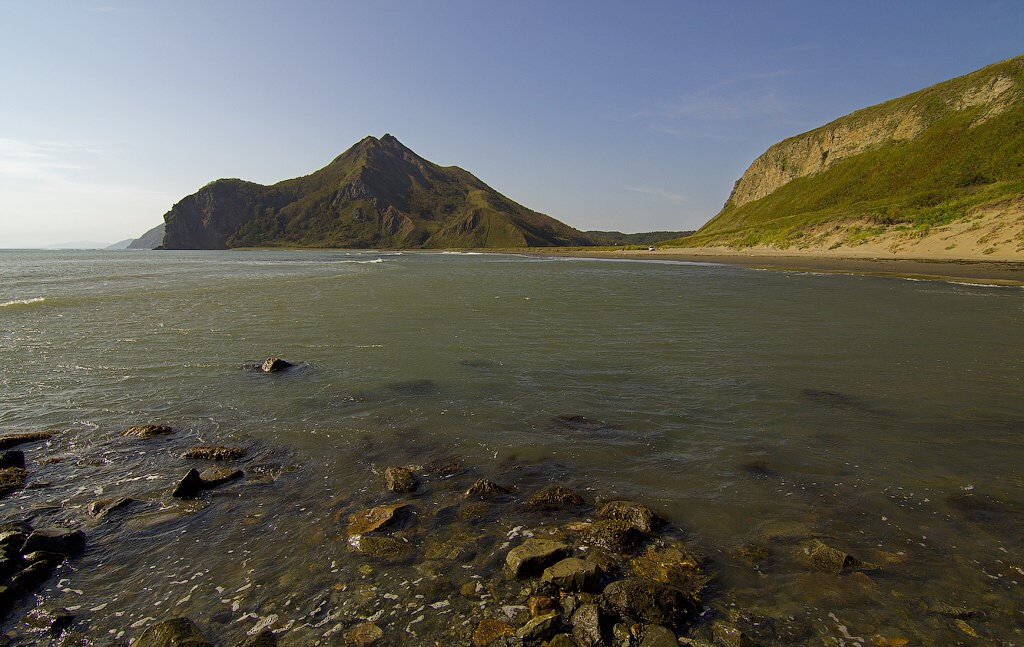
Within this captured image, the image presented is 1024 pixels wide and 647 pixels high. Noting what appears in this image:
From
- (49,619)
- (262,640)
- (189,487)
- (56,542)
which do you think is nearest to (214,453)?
(189,487)

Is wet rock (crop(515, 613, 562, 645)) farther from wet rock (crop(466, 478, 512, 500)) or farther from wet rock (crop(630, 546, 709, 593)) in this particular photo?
wet rock (crop(466, 478, 512, 500))

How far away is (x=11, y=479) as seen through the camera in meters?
8.18

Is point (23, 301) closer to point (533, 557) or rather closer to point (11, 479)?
point (11, 479)

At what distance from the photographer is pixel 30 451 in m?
9.48

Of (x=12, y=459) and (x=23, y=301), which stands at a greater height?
(x=23, y=301)

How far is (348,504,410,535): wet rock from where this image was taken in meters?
6.75

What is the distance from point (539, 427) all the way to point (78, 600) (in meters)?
7.86

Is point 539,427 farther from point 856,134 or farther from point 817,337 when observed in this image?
point 856,134

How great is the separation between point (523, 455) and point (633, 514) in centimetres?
289

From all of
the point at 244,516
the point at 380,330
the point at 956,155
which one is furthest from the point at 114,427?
the point at 956,155

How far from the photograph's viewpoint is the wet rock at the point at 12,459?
8.73 metres

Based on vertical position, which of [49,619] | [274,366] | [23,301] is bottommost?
[49,619]

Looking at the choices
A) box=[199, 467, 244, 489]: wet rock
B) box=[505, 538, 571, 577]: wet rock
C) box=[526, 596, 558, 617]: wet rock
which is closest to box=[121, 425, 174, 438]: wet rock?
box=[199, 467, 244, 489]: wet rock

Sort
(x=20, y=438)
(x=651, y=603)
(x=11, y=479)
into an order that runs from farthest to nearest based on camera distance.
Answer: (x=20, y=438) → (x=11, y=479) → (x=651, y=603)
